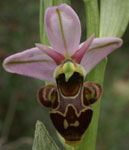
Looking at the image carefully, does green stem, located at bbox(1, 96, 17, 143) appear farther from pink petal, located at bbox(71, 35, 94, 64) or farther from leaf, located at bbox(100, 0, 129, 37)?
pink petal, located at bbox(71, 35, 94, 64)

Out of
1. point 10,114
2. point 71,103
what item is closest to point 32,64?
point 71,103

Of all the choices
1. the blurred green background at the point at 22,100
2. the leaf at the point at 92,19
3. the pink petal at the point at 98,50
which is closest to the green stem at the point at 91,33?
the leaf at the point at 92,19

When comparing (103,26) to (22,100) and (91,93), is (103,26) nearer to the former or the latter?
(91,93)

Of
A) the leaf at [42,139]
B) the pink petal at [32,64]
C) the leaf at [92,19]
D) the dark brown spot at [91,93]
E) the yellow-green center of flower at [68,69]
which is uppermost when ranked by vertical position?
the leaf at [92,19]

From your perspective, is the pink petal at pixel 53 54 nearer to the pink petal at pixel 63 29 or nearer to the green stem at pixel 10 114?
the pink petal at pixel 63 29

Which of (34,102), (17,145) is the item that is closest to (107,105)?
(34,102)
